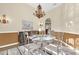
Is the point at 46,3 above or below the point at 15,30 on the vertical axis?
above

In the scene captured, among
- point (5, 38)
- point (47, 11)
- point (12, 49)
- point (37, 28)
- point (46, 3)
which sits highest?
point (46, 3)

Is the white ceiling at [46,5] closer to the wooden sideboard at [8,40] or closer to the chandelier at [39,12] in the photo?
the chandelier at [39,12]

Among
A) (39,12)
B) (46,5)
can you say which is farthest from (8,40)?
(46,5)

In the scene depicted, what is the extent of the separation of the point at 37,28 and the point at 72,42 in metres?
0.64

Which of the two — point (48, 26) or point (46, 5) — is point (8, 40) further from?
point (46, 5)

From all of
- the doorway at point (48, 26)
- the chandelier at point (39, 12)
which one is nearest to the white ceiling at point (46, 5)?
the chandelier at point (39, 12)

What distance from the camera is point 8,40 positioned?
7.38ft

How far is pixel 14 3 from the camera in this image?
2281mm

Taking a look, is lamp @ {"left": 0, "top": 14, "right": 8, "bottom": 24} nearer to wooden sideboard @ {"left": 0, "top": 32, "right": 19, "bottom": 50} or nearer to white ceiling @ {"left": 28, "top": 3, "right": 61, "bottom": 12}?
wooden sideboard @ {"left": 0, "top": 32, "right": 19, "bottom": 50}

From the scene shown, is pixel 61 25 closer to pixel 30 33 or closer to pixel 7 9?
pixel 30 33

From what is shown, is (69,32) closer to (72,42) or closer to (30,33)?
(72,42)

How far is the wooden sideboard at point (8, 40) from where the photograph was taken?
87.9 inches

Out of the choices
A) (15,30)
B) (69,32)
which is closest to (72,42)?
(69,32)

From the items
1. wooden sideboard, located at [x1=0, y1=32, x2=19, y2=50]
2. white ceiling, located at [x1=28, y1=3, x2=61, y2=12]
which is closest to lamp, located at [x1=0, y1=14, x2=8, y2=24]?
wooden sideboard, located at [x1=0, y1=32, x2=19, y2=50]
